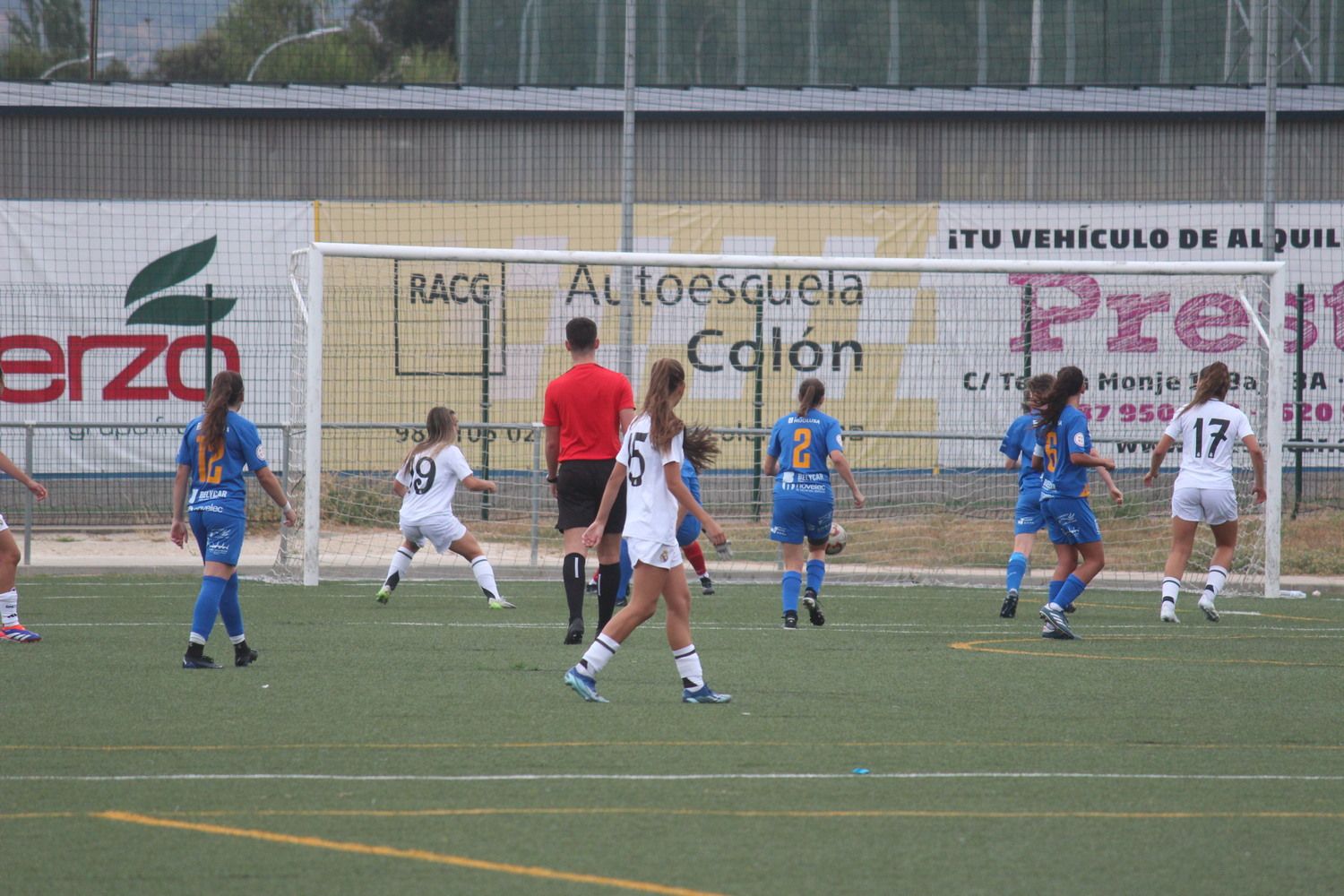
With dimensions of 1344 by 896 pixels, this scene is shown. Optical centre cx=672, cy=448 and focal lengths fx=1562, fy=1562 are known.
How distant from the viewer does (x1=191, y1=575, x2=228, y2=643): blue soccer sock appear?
8984mm

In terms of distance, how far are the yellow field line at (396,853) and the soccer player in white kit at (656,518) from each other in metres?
2.85

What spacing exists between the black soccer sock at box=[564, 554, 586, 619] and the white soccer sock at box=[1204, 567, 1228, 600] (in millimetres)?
5307

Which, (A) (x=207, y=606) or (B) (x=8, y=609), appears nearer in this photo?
(A) (x=207, y=606)

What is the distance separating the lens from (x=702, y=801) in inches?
230

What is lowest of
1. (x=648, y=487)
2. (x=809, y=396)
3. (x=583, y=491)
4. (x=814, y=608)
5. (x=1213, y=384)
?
(x=814, y=608)

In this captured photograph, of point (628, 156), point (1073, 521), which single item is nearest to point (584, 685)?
point (1073, 521)

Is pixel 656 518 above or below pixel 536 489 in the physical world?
above

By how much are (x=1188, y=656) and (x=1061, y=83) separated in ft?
49.2

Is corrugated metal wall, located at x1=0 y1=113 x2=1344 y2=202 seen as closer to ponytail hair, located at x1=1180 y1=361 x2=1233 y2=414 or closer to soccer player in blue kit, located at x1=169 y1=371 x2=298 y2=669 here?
ponytail hair, located at x1=1180 y1=361 x2=1233 y2=414

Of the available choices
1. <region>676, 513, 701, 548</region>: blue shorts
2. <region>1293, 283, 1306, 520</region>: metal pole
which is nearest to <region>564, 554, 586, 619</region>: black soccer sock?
<region>676, 513, 701, 548</region>: blue shorts

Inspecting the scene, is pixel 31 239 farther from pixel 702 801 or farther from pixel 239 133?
pixel 702 801

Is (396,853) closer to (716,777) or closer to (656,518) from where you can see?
(716,777)

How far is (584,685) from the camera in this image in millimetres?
8055

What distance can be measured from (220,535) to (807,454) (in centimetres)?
481
